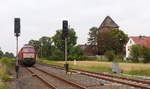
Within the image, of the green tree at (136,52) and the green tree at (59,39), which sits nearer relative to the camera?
the green tree at (136,52)

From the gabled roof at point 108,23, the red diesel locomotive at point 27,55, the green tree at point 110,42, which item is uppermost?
the gabled roof at point 108,23

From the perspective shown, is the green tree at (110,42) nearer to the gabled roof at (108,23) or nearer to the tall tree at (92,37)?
the tall tree at (92,37)

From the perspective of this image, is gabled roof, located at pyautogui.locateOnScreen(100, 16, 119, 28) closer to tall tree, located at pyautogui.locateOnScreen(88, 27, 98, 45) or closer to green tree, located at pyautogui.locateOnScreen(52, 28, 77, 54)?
tall tree, located at pyautogui.locateOnScreen(88, 27, 98, 45)

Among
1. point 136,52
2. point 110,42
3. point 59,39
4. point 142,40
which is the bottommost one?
point 136,52

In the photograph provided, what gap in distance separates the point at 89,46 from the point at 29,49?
90732 mm

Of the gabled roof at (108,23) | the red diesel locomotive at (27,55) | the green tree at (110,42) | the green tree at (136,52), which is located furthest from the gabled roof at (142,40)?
the red diesel locomotive at (27,55)

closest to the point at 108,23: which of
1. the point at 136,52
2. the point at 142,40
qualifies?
the point at 142,40

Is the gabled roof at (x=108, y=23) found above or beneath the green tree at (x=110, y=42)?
above

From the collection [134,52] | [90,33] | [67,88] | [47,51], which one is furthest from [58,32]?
[67,88]

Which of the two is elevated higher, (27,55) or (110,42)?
(110,42)

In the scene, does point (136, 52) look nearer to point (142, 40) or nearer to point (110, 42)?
point (142, 40)

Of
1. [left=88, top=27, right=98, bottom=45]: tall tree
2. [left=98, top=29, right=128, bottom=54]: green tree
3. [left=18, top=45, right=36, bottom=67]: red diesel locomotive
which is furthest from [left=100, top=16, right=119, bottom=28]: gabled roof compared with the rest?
[left=18, top=45, right=36, bottom=67]: red diesel locomotive

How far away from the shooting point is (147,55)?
64938 millimetres

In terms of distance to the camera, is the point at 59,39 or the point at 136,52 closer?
the point at 136,52
